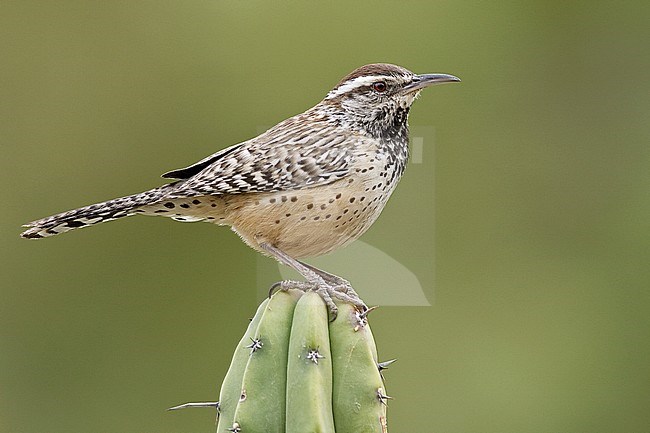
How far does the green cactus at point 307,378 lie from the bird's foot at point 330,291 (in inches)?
0.7

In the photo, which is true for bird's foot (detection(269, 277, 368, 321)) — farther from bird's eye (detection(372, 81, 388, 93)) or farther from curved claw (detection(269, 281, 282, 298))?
bird's eye (detection(372, 81, 388, 93))

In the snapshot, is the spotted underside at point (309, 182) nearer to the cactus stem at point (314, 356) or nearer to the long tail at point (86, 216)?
the long tail at point (86, 216)

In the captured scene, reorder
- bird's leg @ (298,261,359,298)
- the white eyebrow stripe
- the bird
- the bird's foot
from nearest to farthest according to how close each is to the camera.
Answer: the bird's foot, bird's leg @ (298,261,359,298), the bird, the white eyebrow stripe

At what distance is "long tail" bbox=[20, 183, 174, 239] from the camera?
1796 millimetres

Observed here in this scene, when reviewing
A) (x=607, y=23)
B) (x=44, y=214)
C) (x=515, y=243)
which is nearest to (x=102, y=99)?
(x=44, y=214)

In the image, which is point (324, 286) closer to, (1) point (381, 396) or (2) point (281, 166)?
(1) point (381, 396)

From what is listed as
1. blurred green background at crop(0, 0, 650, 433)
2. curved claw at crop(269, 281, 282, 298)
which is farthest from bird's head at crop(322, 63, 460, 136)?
blurred green background at crop(0, 0, 650, 433)

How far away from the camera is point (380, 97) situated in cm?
202

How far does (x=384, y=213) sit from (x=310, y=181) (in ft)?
6.46

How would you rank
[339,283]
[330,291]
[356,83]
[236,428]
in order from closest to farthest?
1. [236,428]
2. [330,291]
3. [339,283]
4. [356,83]

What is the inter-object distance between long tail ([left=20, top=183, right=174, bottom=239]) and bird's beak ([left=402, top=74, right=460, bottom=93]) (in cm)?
49

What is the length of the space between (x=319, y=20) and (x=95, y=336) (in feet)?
5.02

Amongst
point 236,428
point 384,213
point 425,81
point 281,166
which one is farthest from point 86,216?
point 384,213

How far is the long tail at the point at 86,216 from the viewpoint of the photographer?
5.89 ft
